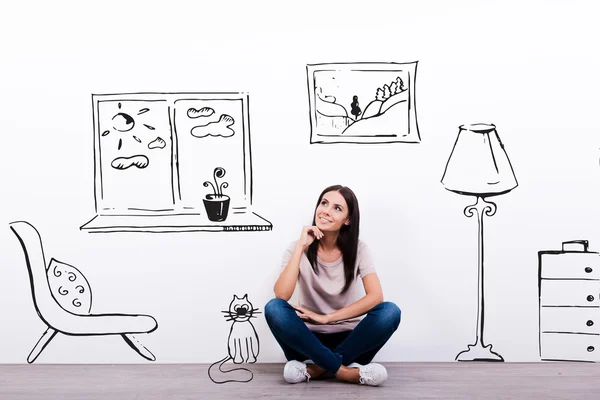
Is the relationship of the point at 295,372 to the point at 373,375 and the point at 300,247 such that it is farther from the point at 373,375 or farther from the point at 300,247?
the point at 300,247

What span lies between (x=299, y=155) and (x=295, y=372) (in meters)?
0.92

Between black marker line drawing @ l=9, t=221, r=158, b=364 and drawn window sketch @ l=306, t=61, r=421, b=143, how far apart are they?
1.16m

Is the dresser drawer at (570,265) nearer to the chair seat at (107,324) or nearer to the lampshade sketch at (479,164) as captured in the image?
the lampshade sketch at (479,164)

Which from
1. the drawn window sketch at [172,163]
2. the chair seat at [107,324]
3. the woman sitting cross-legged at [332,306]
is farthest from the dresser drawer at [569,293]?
the chair seat at [107,324]

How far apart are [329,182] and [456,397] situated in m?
1.01

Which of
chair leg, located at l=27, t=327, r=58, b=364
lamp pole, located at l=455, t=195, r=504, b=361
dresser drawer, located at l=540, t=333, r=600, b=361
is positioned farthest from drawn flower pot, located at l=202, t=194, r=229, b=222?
dresser drawer, located at l=540, t=333, r=600, b=361

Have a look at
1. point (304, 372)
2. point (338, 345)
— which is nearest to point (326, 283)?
point (338, 345)

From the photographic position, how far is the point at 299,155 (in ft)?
8.44

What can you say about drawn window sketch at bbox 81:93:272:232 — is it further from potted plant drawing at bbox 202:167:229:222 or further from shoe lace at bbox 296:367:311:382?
shoe lace at bbox 296:367:311:382

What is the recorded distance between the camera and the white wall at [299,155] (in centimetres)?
254

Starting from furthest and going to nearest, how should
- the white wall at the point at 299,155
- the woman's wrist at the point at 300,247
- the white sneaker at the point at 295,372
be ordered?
the white wall at the point at 299,155
the woman's wrist at the point at 300,247
the white sneaker at the point at 295,372

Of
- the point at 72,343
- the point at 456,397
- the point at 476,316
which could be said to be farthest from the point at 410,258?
the point at 72,343

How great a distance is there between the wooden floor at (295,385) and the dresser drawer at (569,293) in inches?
10.3

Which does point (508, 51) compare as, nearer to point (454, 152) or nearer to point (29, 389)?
point (454, 152)
